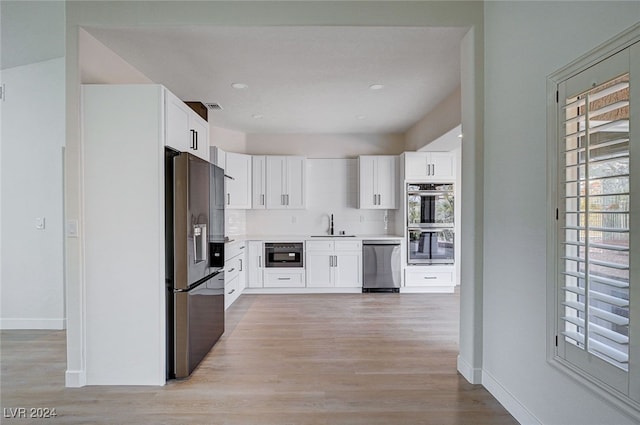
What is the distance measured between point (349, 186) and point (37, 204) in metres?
4.26

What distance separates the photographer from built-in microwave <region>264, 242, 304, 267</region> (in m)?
5.18

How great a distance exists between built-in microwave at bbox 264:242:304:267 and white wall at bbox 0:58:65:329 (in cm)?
257

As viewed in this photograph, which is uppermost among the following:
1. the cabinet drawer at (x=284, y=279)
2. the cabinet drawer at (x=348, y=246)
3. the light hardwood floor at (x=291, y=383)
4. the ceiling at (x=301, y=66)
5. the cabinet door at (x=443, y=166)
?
→ the ceiling at (x=301, y=66)

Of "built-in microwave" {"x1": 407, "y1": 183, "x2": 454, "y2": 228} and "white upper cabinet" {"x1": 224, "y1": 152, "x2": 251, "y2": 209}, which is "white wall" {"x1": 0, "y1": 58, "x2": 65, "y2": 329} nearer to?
"white upper cabinet" {"x1": 224, "y1": 152, "x2": 251, "y2": 209}

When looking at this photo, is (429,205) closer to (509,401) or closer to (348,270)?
(348,270)

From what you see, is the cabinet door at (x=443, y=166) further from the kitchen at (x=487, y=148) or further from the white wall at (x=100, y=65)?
the white wall at (x=100, y=65)

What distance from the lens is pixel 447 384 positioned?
242cm

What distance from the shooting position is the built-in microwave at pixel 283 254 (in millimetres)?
5180

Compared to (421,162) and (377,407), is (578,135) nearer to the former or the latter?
(377,407)

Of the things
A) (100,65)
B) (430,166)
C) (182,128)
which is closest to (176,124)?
(182,128)

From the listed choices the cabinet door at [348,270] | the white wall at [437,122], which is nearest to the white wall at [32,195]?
the cabinet door at [348,270]

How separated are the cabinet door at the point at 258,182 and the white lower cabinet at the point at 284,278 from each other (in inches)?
43.9

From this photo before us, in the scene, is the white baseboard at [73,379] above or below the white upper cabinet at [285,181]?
below

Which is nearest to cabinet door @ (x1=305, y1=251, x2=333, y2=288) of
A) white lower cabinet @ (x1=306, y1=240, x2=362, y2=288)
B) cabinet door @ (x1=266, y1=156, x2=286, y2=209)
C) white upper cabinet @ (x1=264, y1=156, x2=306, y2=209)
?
white lower cabinet @ (x1=306, y1=240, x2=362, y2=288)
